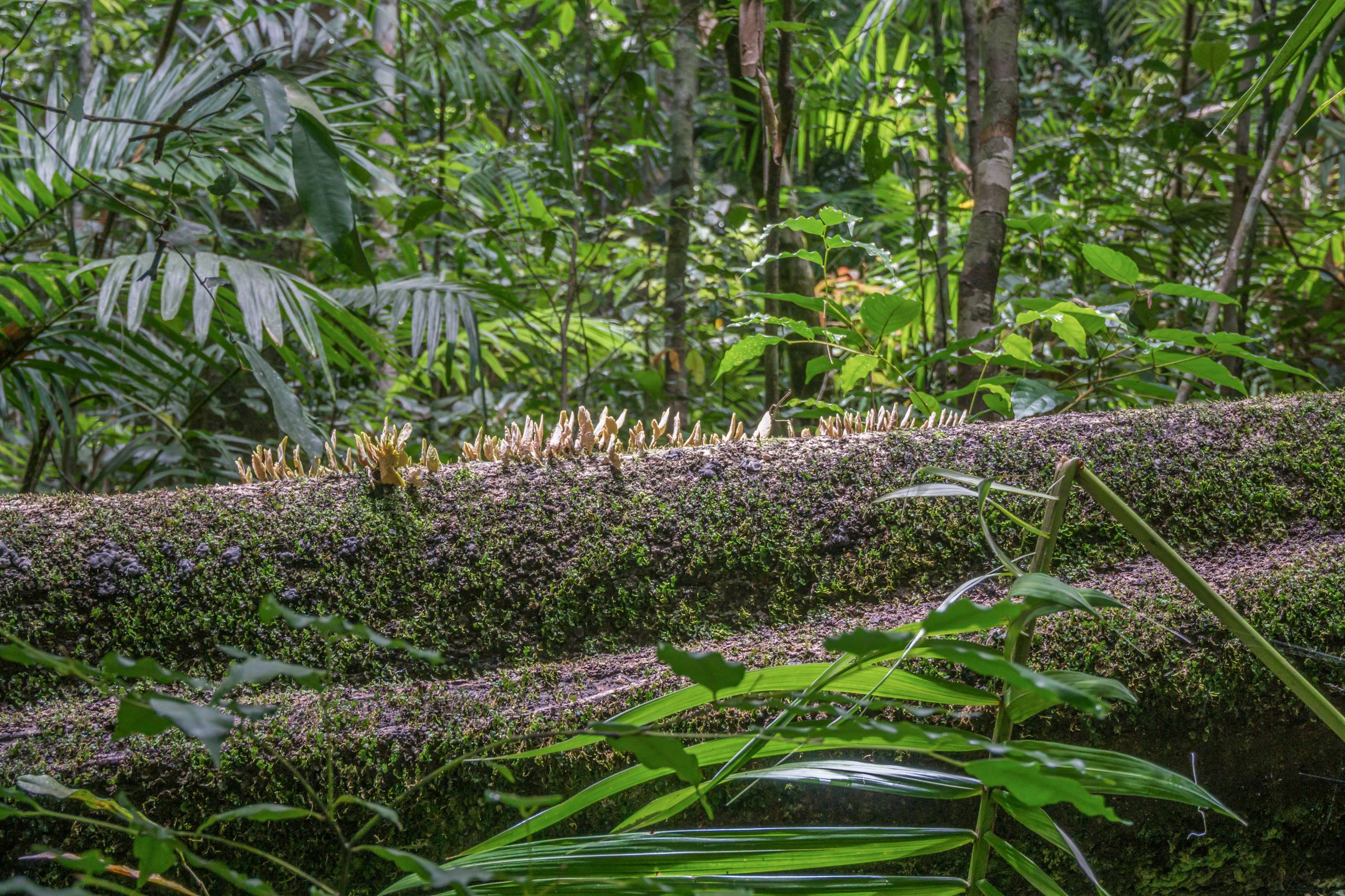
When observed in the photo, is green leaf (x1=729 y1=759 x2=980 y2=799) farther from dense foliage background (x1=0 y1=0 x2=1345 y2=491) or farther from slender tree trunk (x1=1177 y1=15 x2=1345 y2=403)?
slender tree trunk (x1=1177 y1=15 x2=1345 y2=403)

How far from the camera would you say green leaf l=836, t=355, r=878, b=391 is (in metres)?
2.10

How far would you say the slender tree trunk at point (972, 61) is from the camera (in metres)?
3.08

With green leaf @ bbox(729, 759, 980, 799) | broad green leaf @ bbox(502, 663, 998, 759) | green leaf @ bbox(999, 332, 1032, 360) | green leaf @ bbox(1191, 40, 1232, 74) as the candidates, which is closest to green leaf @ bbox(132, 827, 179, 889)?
broad green leaf @ bbox(502, 663, 998, 759)

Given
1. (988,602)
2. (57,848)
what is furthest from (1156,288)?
(57,848)

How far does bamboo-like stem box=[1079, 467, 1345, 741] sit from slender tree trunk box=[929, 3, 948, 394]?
2356 millimetres

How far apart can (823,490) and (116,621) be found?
3.99 feet

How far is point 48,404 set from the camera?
2207mm

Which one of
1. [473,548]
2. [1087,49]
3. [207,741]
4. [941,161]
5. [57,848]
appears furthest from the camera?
[1087,49]

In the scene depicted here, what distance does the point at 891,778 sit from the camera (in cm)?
78

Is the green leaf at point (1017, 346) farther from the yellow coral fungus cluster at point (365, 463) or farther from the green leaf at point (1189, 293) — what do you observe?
the yellow coral fungus cluster at point (365, 463)

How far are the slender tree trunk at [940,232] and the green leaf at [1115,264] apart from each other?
1.05m

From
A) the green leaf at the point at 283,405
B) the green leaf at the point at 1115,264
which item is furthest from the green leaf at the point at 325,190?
the green leaf at the point at 1115,264

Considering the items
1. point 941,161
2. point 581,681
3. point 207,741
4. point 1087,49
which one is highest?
point 1087,49

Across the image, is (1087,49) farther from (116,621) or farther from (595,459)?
(116,621)
